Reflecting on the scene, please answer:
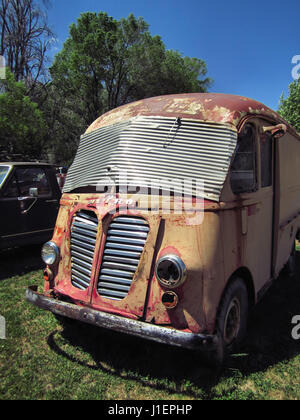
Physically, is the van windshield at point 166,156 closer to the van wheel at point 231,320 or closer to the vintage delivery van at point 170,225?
the vintage delivery van at point 170,225

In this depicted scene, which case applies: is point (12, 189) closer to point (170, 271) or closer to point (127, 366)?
point (127, 366)

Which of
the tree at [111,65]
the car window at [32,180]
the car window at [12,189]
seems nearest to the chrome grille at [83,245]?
the car window at [12,189]

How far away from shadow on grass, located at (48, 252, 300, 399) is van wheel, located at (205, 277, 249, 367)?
16 cm

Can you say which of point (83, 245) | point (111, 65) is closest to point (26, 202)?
point (83, 245)

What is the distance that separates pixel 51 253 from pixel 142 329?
1338 millimetres

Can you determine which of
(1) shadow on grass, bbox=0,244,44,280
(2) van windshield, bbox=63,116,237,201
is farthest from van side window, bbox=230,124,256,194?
(1) shadow on grass, bbox=0,244,44,280

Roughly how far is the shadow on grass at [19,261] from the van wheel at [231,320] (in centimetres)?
386

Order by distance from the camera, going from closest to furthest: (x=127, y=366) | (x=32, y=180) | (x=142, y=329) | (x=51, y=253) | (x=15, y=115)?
(x=142, y=329)
(x=127, y=366)
(x=51, y=253)
(x=32, y=180)
(x=15, y=115)

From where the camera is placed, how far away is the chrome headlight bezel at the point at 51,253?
307 centimetres

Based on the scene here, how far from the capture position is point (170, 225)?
2551 mm

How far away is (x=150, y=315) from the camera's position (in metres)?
2.51

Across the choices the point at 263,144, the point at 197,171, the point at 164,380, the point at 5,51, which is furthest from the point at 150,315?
the point at 5,51
